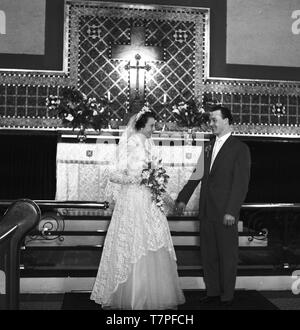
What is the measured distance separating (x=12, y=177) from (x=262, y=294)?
18.2ft

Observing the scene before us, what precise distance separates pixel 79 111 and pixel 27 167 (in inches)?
91.6

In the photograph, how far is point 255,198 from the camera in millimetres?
9805

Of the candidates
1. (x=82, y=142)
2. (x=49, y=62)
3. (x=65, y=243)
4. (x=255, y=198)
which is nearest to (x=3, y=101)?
(x=49, y=62)

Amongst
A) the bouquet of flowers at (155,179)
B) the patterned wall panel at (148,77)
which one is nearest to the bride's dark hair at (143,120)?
the bouquet of flowers at (155,179)

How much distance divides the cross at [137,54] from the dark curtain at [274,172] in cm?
243

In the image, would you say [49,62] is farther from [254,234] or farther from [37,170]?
[254,234]

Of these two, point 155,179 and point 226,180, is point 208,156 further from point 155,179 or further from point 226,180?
point 155,179

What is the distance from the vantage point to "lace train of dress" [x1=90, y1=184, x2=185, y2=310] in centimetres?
455

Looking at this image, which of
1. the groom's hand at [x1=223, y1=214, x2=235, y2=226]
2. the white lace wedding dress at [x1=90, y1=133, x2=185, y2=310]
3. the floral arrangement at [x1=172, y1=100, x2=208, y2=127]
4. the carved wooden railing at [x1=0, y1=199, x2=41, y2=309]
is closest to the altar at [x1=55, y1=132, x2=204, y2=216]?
the floral arrangement at [x1=172, y1=100, x2=208, y2=127]

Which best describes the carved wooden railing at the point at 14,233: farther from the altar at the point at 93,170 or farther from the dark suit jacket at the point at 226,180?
the altar at the point at 93,170

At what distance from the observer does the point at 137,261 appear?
181 inches

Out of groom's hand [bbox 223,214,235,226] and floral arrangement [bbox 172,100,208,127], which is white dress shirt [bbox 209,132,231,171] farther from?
floral arrangement [bbox 172,100,208,127]

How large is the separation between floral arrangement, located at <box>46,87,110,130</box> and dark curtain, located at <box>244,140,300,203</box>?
355 centimetres

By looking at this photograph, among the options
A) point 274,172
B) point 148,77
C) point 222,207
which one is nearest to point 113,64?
point 148,77
